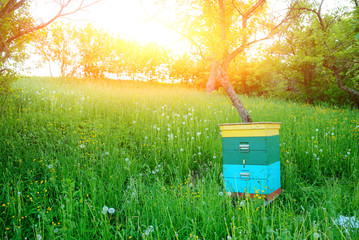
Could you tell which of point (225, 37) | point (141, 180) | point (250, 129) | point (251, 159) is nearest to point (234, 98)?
point (225, 37)

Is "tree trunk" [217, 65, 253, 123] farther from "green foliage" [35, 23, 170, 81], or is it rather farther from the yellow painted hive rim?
"green foliage" [35, 23, 170, 81]

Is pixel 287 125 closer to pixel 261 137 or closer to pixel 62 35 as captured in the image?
pixel 261 137

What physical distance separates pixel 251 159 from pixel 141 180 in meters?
1.95

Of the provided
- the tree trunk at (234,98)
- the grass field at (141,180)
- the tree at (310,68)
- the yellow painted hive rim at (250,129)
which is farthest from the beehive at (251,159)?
the tree at (310,68)

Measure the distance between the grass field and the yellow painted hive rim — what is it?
0.76 meters

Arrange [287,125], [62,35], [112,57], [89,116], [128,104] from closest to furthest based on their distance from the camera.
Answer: [89,116] → [287,125] → [128,104] → [62,35] → [112,57]

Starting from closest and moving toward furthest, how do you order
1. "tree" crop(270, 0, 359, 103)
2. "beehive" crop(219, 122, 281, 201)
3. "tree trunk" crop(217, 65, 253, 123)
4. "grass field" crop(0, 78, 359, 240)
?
"grass field" crop(0, 78, 359, 240) → "beehive" crop(219, 122, 281, 201) → "tree trunk" crop(217, 65, 253, 123) → "tree" crop(270, 0, 359, 103)

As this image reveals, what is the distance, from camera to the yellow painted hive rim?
382 centimetres

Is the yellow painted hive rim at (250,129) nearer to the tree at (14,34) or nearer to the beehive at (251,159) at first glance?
the beehive at (251,159)

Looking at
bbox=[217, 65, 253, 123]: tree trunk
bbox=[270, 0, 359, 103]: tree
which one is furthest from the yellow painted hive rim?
bbox=[270, 0, 359, 103]: tree

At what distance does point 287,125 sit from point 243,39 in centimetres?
319

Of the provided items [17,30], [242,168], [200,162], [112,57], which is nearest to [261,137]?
[242,168]

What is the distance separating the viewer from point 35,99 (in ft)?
28.9

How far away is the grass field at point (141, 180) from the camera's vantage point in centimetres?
308
